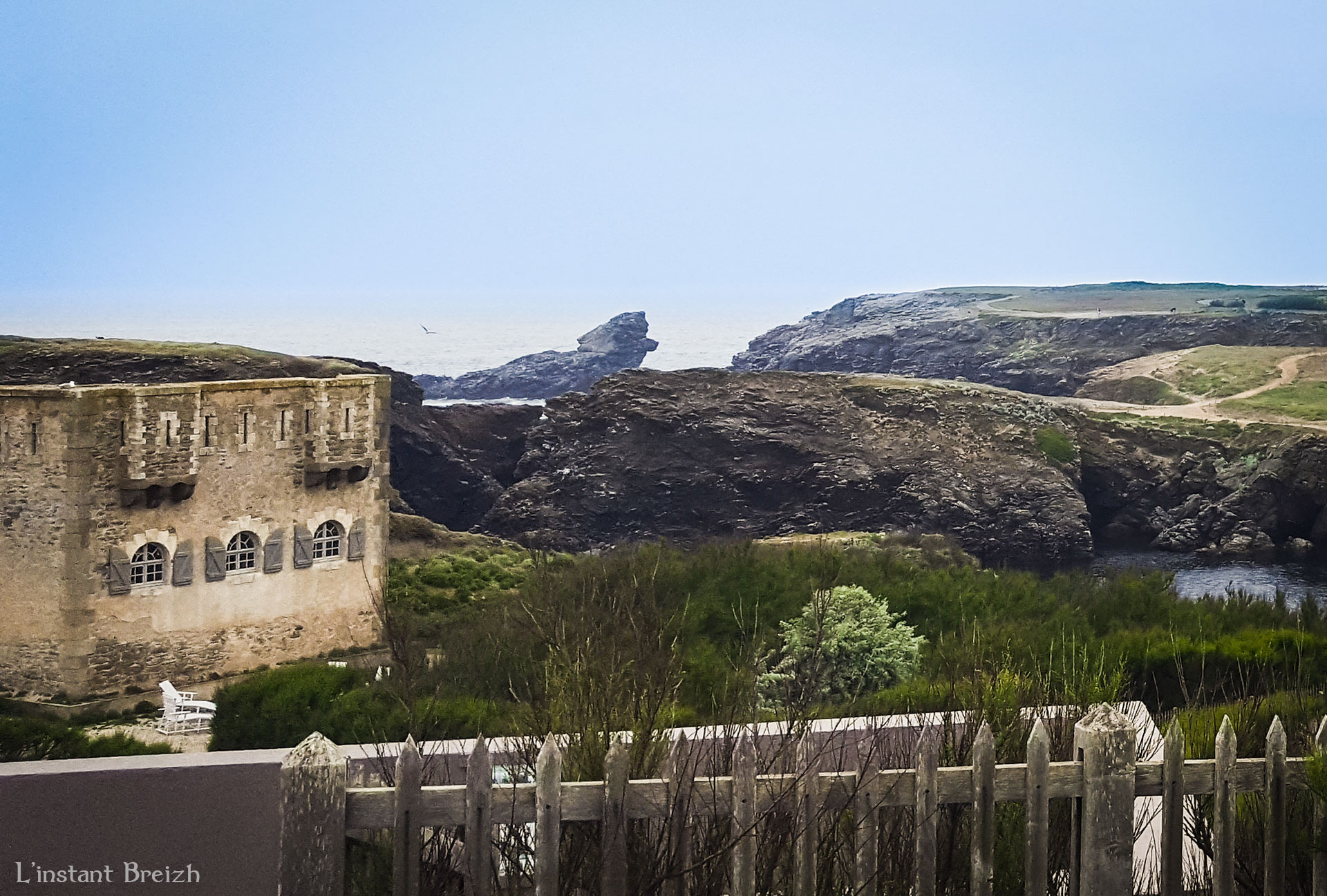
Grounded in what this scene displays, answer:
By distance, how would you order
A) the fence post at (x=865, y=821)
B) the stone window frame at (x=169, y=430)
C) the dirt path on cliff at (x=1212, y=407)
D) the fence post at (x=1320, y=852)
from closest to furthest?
the fence post at (x=865, y=821) < the fence post at (x=1320, y=852) < the stone window frame at (x=169, y=430) < the dirt path on cliff at (x=1212, y=407)

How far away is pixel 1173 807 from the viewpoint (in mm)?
6508

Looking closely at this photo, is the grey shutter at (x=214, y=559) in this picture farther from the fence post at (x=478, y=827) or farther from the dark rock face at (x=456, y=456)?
the dark rock face at (x=456, y=456)

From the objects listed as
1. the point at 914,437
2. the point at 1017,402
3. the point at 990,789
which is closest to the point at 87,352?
the point at 914,437

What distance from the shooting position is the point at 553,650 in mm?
7676

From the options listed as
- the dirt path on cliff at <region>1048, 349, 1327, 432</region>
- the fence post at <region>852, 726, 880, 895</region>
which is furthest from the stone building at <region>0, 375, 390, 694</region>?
the dirt path on cliff at <region>1048, 349, 1327, 432</region>

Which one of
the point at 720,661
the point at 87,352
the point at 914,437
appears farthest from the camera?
the point at 914,437

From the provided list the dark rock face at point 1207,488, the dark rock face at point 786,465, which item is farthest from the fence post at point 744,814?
the dark rock face at point 786,465

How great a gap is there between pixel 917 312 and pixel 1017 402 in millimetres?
52884

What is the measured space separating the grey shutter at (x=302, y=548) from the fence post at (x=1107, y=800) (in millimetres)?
18179

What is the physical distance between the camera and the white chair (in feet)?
57.2

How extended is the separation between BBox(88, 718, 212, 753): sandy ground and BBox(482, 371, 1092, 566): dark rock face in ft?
163

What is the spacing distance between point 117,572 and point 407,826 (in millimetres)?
16641

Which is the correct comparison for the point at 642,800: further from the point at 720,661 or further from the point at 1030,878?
the point at 720,661

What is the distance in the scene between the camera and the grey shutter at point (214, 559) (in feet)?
71.6
